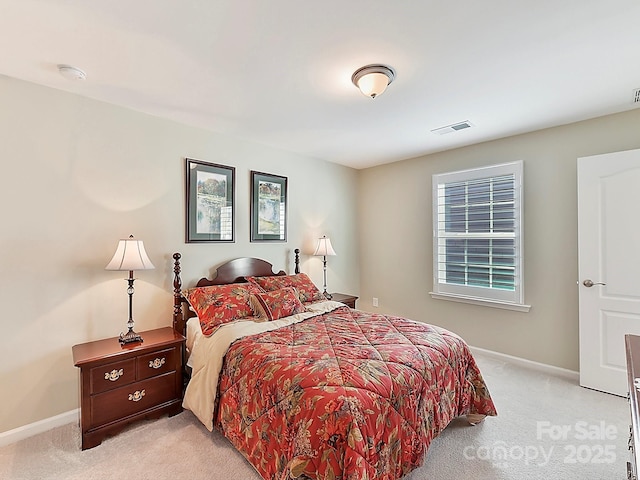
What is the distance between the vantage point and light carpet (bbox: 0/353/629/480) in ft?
6.02

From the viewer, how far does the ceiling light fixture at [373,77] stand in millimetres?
2055

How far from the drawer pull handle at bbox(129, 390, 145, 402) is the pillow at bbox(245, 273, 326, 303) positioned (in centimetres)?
132

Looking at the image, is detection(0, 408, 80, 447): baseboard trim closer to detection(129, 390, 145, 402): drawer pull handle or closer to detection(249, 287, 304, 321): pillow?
detection(129, 390, 145, 402): drawer pull handle

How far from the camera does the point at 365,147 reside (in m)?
3.80

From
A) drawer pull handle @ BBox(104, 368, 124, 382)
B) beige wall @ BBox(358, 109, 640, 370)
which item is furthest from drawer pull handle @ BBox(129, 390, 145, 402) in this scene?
beige wall @ BBox(358, 109, 640, 370)

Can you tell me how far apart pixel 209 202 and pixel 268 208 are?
0.72 meters

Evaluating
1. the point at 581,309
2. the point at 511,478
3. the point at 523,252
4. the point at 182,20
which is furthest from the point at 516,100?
the point at 511,478

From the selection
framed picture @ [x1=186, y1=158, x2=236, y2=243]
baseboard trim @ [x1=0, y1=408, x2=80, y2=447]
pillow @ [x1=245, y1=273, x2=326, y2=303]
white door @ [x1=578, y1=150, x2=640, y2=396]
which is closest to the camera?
baseboard trim @ [x1=0, y1=408, x2=80, y2=447]

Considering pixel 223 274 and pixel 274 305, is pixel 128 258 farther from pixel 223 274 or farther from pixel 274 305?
pixel 274 305

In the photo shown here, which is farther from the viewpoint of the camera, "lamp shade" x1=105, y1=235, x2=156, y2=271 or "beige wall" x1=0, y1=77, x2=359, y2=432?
"lamp shade" x1=105, y1=235, x2=156, y2=271

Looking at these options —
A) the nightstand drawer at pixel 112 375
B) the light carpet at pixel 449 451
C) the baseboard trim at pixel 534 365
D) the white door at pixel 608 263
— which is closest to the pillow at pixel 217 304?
the nightstand drawer at pixel 112 375

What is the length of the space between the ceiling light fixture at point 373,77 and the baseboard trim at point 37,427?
321 centimetres

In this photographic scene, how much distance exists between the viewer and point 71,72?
2055mm

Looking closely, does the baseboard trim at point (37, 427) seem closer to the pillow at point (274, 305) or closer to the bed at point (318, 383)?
the bed at point (318, 383)
